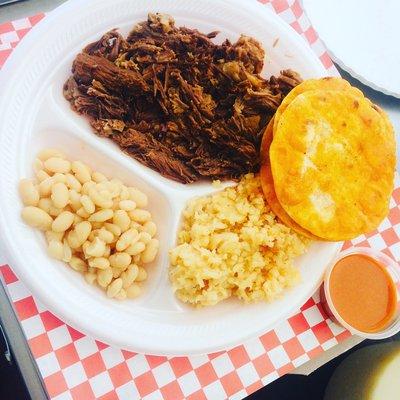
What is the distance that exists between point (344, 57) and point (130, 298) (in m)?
1.31

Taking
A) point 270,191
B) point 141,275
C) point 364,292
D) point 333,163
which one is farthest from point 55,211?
point 364,292

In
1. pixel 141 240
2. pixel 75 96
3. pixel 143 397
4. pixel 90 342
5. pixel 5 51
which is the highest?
pixel 5 51

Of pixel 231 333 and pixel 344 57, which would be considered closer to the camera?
pixel 231 333

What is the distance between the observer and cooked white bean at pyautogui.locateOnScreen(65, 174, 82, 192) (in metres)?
1.76

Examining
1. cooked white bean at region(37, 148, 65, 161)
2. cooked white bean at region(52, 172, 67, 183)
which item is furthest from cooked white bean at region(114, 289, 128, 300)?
cooked white bean at region(37, 148, 65, 161)

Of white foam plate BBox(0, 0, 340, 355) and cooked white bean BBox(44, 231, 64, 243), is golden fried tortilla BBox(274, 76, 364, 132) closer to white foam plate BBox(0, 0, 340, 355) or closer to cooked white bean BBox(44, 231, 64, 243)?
white foam plate BBox(0, 0, 340, 355)

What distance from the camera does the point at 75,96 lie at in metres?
1.86

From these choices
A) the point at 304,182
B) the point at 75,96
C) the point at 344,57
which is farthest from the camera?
the point at 344,57

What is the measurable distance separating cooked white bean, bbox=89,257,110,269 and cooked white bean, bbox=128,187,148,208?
24 centimetres

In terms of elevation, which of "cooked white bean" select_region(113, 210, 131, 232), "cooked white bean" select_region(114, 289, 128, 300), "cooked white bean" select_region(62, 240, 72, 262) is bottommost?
"cooked white bean" select_region(114, 289, 128, 300)

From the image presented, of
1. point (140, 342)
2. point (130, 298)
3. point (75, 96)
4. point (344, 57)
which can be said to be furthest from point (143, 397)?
point (344, 57)

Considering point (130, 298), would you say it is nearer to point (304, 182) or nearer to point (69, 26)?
point (304, 182)

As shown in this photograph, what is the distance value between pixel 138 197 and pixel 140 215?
2.7 inches

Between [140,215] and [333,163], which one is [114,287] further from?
[333,163]
